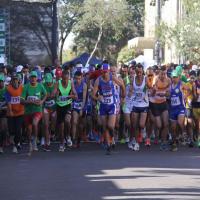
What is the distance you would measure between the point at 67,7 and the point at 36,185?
55.0m

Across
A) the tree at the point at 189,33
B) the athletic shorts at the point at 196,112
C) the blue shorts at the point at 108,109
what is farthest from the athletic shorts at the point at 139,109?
the tree at the point at 189,33

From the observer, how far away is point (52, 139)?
18.0 meters

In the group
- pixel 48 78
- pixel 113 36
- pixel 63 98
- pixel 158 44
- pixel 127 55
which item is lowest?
pixel 63 98

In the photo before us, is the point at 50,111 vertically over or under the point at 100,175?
over

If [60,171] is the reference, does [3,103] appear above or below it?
above

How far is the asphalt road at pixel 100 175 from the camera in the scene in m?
10.0

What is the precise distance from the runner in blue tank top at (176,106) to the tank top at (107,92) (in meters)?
1.53

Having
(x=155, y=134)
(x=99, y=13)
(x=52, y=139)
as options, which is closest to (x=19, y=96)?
(x=52, y=139)

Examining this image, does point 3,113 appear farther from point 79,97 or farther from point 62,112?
point 79,97

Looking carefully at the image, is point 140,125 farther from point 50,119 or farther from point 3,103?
point 3,103

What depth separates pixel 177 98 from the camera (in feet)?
51.7

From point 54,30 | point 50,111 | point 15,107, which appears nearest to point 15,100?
point 15,107

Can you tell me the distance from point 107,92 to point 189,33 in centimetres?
1780

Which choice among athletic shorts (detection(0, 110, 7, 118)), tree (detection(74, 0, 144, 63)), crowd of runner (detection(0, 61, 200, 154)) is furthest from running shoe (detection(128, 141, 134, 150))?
tree (detection(74, 0, 144, 63))
